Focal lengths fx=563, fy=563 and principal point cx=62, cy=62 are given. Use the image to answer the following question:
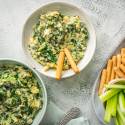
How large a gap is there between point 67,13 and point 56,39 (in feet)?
0.39

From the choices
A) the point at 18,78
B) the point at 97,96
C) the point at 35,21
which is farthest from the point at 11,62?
the point at 97,96

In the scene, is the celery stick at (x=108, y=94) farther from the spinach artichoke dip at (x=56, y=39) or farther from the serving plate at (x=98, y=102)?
the spinach artichoke dip at (x=56, y=39)

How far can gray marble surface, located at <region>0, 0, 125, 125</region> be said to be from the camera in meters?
2.15

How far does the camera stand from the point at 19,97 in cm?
204

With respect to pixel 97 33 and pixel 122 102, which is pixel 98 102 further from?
pixel 97 33

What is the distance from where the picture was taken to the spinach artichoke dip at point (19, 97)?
203cm

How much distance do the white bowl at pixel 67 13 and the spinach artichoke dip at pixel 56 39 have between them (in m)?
0.02

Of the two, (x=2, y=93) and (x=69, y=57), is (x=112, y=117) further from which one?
(x=2, y=93)

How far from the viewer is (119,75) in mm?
2059

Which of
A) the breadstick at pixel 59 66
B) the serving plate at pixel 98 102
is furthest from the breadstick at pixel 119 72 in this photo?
the breadstick at pixel 59 66

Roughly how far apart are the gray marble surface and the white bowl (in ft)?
0.17

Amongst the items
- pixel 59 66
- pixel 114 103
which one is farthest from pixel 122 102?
pixel 59 66

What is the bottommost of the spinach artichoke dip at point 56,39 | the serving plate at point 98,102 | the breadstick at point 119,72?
the serving plate at point 98,102

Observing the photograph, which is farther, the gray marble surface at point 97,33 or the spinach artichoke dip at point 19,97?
the gray marble surface at point 97,33
